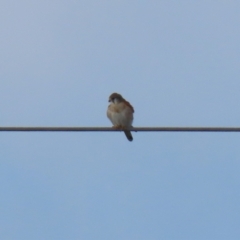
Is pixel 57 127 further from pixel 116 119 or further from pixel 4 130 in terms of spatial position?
pixel 116 119

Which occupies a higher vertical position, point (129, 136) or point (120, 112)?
point (120, 112)

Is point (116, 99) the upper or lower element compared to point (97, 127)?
upper

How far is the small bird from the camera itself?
12602mm

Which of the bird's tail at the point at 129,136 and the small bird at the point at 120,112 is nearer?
the small bird at the point at 120,112

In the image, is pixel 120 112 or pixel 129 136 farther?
pixel 129 136

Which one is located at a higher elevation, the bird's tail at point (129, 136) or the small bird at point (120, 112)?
the small bird at point (120, 112)

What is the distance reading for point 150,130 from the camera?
28.4 ft

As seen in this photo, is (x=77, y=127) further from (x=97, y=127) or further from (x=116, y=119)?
(x=116, y=119)

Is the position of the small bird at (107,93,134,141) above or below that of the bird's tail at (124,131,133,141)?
above

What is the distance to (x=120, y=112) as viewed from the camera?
41.6 feet

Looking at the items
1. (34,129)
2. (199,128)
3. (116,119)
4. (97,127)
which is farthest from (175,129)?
(116,119)

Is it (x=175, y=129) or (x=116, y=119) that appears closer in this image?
(x=175, y=129)

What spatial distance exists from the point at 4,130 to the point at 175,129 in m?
1.92

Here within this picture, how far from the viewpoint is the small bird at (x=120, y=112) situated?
1260 centimetres
